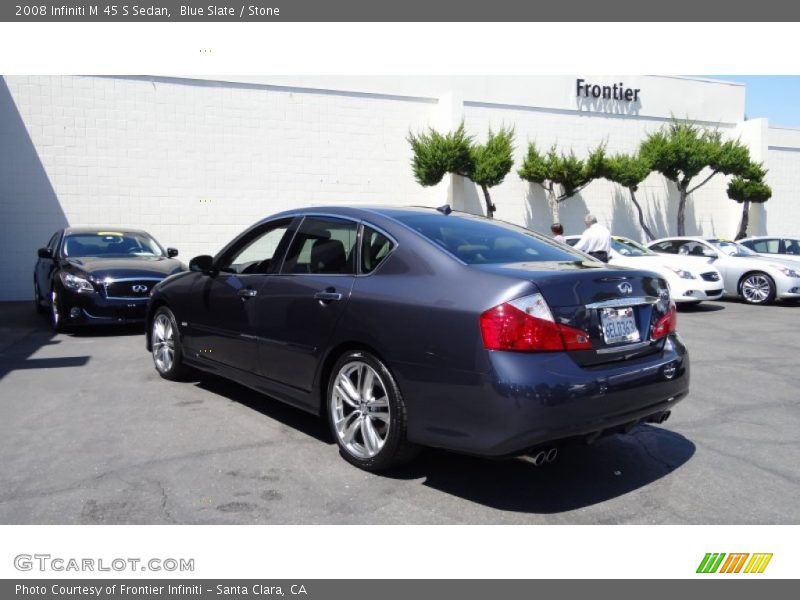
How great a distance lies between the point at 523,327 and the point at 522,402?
384 mm

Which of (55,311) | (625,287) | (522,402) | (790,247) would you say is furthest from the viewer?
(790,247)

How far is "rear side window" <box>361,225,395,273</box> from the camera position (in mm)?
4316

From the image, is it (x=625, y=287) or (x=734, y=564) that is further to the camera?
(x=625, y=287)

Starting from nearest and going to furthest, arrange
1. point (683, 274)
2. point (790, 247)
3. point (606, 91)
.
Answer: point (683, 274)
point (790, 247)
point (606, 91)

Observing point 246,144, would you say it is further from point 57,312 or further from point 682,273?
point 682,273

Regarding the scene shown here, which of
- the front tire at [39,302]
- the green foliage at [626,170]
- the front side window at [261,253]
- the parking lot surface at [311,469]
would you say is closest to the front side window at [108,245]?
the front tire at [39,302]

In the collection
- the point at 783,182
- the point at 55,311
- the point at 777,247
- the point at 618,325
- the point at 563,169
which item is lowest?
the point at 55,311

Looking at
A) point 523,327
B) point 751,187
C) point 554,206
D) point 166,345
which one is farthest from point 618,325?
point 751,187

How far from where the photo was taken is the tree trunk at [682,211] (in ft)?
73.2

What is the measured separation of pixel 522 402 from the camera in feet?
11.1

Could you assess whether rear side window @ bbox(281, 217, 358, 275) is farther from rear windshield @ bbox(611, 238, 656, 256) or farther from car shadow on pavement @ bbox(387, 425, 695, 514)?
rear windshield @ bbox(611, 238, 656, 256)

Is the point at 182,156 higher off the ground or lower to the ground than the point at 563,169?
higher

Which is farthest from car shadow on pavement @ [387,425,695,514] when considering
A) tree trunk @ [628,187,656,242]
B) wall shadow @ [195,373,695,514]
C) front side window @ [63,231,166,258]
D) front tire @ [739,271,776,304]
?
tree trunk @ [628,187,656,242]

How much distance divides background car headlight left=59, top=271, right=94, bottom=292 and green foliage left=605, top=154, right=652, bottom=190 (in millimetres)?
16074
